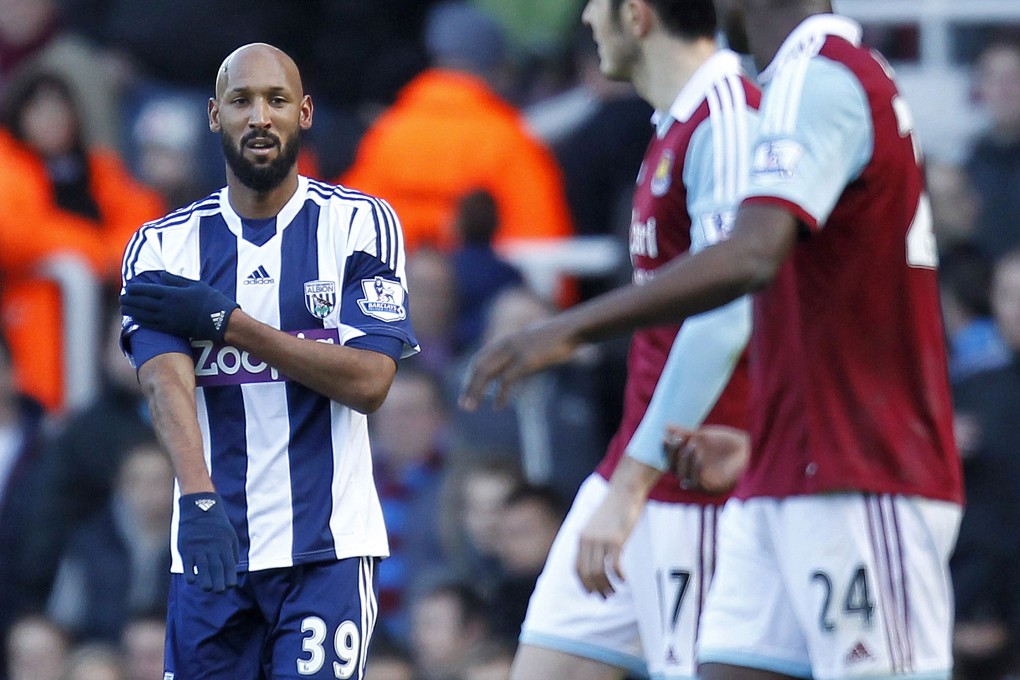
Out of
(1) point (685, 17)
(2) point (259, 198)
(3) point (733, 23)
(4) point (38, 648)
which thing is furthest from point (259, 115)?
(4) point (38, 648)

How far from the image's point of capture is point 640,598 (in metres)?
5.58

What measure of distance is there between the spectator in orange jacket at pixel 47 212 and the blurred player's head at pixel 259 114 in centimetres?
449

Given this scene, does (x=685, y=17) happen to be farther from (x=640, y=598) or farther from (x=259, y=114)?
(x=640, y=598)

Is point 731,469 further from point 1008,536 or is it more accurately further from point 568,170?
point 568,170

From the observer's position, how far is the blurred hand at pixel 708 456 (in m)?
5.12

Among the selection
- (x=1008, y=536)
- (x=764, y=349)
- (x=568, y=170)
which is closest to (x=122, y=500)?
(x=568, y=170)

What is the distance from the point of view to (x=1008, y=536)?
762 centimetres

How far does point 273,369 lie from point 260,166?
48 centimetres

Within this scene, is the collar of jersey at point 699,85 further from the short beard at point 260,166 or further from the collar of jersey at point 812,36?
the short beard at point 260,166

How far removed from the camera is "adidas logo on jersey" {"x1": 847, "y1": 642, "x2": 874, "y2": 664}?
4574mm

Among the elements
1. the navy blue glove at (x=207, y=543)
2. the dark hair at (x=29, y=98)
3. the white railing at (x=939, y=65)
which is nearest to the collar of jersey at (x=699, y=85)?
the navy blue glove at (x=207, y=543)

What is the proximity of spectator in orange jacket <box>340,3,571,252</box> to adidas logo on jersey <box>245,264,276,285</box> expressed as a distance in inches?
158

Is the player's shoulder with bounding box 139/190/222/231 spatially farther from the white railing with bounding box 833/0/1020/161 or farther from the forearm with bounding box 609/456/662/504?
the white railing with bounding box 833/0/1020/161

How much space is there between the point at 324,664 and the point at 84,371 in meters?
4.79
